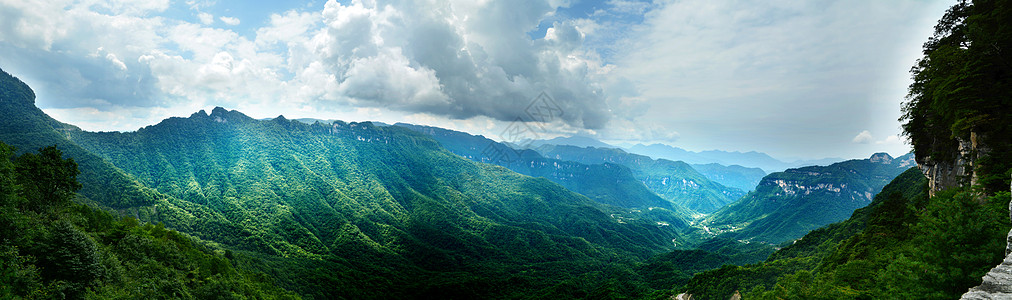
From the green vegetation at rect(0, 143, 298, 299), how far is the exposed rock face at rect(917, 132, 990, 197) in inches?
2687

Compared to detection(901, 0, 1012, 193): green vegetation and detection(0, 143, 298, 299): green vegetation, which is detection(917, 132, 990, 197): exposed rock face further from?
detection(0, 143, 298, 299): green vegetation

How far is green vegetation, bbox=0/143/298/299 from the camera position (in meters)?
25.2

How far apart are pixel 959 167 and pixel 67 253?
78079 mm

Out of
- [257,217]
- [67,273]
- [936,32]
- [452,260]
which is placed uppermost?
[936,32]

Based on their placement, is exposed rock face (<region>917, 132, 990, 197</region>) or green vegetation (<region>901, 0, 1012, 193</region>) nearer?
green vegetation (<region>901, 0, 1012, 193</region>)

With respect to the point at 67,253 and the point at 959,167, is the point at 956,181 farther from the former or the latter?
the point at 67,253

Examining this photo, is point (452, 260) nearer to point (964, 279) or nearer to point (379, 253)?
point (379, 253)

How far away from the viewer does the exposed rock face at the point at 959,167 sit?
87.4 feet

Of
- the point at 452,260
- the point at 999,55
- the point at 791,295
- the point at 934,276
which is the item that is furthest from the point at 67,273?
the point at 452,260

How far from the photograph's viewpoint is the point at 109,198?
15188cm

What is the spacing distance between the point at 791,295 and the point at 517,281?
113m

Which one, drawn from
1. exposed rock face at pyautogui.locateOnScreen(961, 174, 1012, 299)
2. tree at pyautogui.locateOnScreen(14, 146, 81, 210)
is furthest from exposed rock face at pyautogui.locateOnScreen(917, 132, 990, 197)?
tree at pyautogui.locateOnScreen(14, 146, 81, 210)

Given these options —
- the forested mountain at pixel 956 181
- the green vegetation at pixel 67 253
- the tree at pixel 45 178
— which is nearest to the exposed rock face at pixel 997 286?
the forested mountain at pixel 956 181

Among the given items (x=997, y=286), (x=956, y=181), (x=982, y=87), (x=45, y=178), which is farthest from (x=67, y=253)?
(x=956, y=181)
